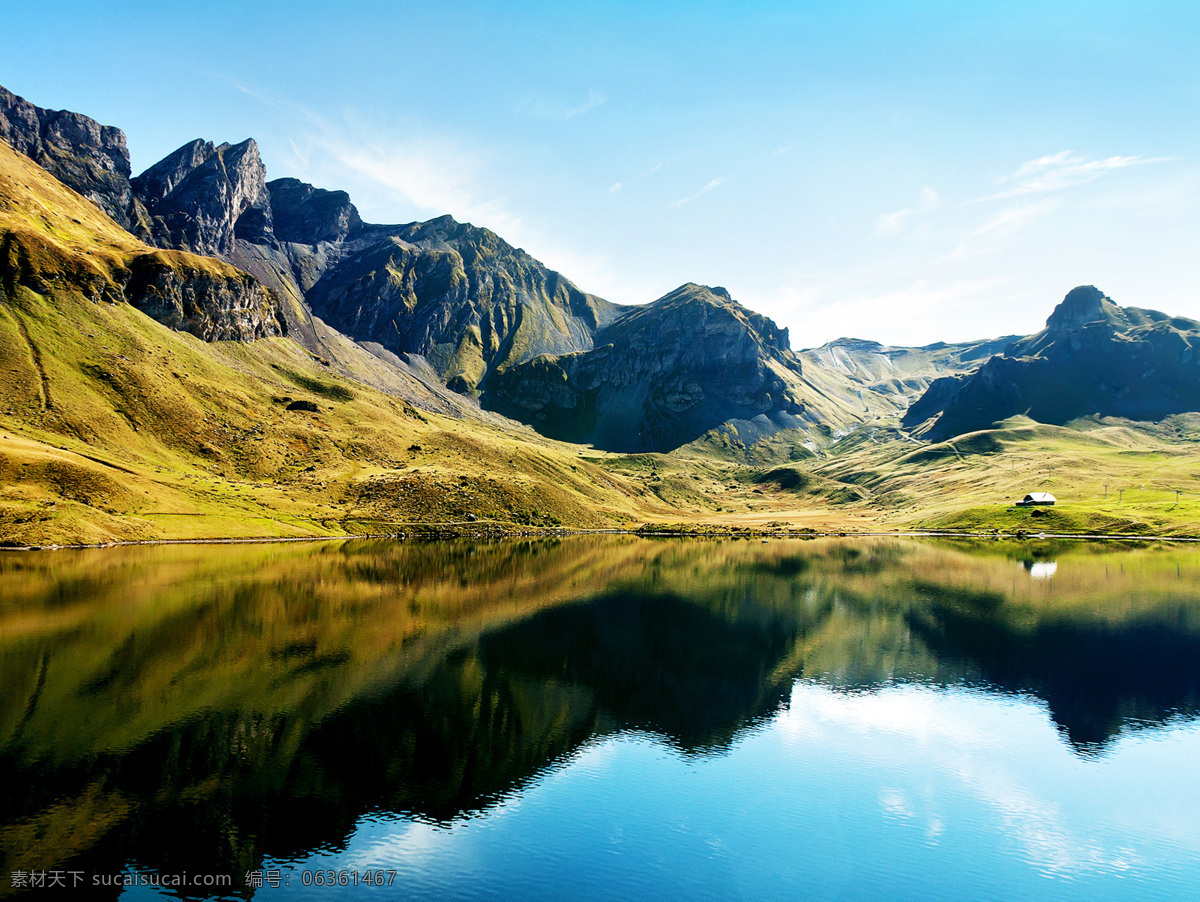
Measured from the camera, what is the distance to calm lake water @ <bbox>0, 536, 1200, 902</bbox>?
101 feet

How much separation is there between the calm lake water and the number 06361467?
137 mm

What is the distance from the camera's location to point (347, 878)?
28953mm

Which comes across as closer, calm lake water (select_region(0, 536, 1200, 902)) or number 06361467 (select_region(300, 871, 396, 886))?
number 06361467 (select_region(300, 871, 396, 886))

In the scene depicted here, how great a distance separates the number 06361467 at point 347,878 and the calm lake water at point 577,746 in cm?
14

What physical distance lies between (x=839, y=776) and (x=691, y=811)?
1245cm

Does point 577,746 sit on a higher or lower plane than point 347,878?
lower

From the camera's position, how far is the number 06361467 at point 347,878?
28641 mm

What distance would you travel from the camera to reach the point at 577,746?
48.1 m

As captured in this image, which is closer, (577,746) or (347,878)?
(347,878)

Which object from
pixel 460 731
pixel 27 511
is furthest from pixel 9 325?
pixel 460 731

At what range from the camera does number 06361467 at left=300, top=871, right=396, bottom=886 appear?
28.6m

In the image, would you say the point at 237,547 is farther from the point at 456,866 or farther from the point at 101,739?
the point at 456,866

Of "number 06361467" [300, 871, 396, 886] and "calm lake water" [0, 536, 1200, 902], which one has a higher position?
"number 06361467" [300, 871, 396, 886]

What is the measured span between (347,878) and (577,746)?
71.6 ft
